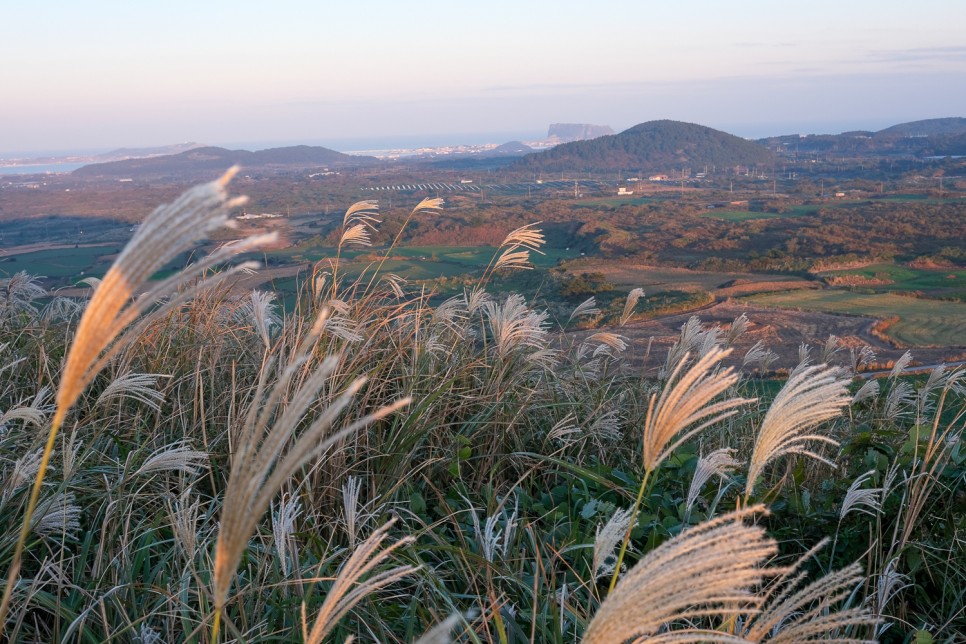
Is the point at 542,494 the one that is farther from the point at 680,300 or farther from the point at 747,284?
the point at 747,284

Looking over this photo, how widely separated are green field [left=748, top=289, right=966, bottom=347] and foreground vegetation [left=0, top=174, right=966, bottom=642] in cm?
2452

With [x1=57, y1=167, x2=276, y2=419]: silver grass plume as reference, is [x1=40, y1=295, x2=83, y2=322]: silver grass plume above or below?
below

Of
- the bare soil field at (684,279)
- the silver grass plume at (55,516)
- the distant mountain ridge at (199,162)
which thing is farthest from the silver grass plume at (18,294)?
the distant mountain ridge at (199,162)

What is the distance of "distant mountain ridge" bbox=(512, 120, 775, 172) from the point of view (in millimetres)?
117400

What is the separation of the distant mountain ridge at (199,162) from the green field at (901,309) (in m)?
57.2

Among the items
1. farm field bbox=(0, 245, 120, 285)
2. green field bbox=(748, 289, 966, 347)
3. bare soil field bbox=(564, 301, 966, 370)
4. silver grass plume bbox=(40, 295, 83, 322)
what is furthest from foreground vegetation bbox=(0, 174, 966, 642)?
green field bbox=(748, 289, 966, 347)

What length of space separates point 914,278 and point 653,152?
3604 inches

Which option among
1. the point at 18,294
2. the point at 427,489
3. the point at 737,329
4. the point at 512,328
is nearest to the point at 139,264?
the point at 427,489

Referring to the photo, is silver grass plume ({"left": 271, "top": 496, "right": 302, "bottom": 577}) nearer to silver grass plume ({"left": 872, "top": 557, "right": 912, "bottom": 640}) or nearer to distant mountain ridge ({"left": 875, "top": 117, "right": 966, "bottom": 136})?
silver grass plume ({"left": 872, "top": 557, "right": 912, "bottom": 640})

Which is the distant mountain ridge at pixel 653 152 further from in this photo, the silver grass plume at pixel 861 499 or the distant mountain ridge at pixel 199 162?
the silver grass plume at pixel 861 499

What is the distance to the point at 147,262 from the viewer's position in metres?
1.00

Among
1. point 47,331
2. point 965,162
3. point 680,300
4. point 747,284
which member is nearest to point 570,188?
point 965,162

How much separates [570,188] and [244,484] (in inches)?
3546

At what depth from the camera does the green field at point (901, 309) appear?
26.2 metres
